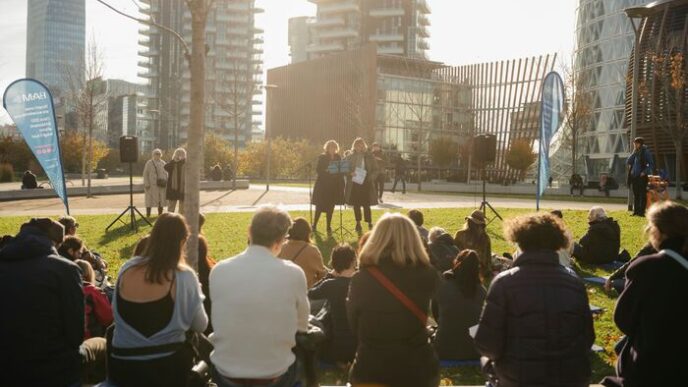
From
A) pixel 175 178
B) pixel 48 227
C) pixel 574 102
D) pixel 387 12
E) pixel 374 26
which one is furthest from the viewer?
pixel 374 26

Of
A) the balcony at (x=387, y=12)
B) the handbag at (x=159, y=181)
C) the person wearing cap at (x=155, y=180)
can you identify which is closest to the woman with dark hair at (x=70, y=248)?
the person wearing cap at (x=155, y=180)

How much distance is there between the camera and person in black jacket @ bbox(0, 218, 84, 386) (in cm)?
432

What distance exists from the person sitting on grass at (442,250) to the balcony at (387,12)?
116 metres

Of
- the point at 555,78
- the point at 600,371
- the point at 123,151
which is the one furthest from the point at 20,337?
the point at 555,78

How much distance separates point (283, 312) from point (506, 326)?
53.9 inches

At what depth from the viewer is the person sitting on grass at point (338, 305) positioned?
614 cm

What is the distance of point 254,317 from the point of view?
165 inches

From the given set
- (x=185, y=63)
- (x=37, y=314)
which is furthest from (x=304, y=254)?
(x=185, y=63)

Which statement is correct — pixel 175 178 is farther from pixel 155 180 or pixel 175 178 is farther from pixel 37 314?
pixel 37 314

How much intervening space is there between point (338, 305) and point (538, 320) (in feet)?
8.16

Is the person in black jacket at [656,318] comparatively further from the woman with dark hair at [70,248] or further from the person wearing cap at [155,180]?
the person wearing cap at [155,180]

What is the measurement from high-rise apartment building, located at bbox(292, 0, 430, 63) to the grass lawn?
101 meters

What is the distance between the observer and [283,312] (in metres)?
4.24

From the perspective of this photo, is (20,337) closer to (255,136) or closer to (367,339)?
(367,339)
